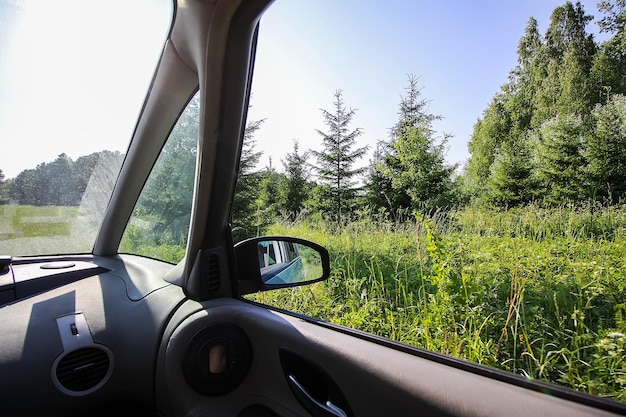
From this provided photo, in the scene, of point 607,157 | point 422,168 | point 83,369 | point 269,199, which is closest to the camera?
point 83,369

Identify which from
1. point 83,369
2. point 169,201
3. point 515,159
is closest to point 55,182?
point 169,201

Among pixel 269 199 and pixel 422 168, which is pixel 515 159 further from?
pixel 422 168

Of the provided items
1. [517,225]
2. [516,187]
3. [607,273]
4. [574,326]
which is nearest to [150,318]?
[574,326]

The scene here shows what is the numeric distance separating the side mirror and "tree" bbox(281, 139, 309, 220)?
2320mm

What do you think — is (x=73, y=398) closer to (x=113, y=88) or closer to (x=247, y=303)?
(x=247, y=303)

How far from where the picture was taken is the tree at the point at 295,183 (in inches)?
189

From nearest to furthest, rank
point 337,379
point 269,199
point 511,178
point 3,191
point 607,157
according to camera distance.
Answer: point 337,379
point 3,191
point 607,157
point 511,178
point 269,199

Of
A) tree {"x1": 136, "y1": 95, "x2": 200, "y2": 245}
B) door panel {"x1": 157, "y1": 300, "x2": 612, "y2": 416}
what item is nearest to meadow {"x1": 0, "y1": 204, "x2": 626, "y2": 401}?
tree {"x1": 136, "y1": 95, "x2": 200, "y2": 245}

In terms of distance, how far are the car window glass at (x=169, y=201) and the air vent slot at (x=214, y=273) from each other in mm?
254

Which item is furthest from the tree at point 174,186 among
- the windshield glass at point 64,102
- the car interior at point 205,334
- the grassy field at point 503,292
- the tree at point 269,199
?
the tree at point 269,199

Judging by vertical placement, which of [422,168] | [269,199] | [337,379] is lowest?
[337,379]

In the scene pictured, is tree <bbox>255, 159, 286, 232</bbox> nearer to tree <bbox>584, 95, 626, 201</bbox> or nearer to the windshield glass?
the windshield glass

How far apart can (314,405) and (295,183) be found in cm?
500

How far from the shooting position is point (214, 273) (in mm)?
1593
